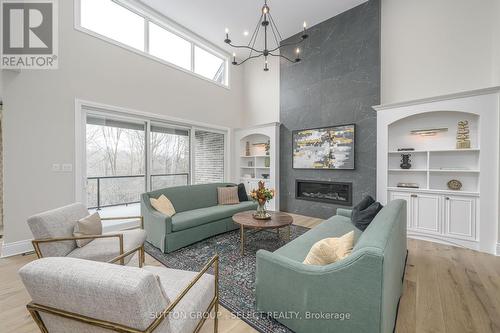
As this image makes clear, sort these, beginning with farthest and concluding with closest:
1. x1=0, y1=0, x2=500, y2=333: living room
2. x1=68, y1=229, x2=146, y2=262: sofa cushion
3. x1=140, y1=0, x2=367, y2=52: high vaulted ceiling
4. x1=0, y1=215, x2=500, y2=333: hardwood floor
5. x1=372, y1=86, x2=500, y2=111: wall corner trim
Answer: x1=140, y1=0, x2=367, y2=52: high vaulted ceiling < x1=372, y1=86, x2=500, y2=111: wall corner trim < x1=68, y1=229, x2=146, y2=262: sofa cushion < x1=0, y1=215, x2=500, y2=333: hardwood floor < x1=0, y1=0, x2=500, y2=333: living room

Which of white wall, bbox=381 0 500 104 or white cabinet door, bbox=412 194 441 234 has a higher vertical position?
white wall, bbox=381 0 500 104

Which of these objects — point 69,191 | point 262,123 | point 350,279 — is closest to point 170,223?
point 69,191

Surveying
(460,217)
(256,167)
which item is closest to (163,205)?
(256,167)

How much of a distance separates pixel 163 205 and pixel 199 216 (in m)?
0.60

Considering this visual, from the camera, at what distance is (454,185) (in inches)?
137

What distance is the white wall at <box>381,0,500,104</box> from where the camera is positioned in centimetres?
334

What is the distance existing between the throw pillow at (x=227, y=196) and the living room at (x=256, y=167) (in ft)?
0.22

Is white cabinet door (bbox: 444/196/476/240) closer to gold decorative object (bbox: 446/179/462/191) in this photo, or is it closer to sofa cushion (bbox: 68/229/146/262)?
gold decorative object (bbox: 446/179/462/191)

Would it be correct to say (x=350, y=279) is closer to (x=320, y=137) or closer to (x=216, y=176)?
(x=320, y=137)

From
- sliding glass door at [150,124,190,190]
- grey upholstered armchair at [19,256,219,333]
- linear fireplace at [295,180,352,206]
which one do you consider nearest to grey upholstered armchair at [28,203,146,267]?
grey upholstered armchair at [19,256,219,333]

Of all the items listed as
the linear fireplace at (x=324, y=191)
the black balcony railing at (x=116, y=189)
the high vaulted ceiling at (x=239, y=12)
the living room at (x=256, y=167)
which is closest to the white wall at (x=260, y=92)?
the living room at (x=256, y=167)

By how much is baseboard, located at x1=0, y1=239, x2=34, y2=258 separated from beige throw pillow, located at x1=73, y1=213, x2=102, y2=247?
1699 mm

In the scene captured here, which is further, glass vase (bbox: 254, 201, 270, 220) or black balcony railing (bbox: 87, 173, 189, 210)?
black balcony railing (bbox: 87, 173, 189, 210)

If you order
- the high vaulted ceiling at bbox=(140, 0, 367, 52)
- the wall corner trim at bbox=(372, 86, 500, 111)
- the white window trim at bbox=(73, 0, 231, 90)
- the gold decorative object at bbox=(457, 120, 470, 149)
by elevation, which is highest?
the high vaulted ceiling at bbox=(140, 0, 367, 52)
